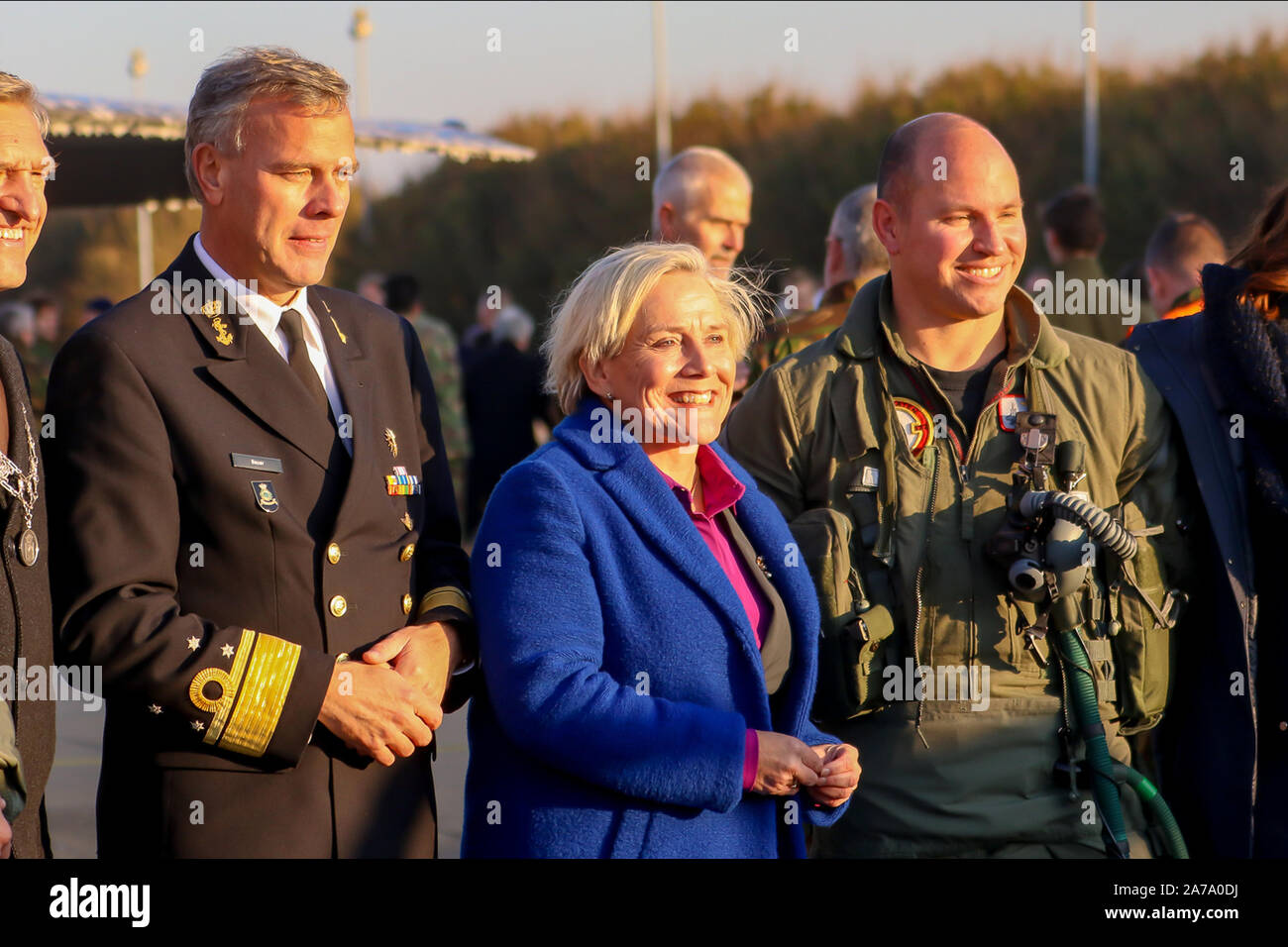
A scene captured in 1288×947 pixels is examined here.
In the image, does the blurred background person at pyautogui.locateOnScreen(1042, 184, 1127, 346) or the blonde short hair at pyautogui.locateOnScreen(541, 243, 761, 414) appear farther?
the blurred background person at pyautogui.locateOnScreen(1042, 184, 1127, 346)

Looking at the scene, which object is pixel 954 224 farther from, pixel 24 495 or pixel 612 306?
pixel 24 495

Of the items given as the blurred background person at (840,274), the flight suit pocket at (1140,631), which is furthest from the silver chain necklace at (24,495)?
the blurred background person at (840,274)

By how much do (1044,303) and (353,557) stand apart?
234 centimetres

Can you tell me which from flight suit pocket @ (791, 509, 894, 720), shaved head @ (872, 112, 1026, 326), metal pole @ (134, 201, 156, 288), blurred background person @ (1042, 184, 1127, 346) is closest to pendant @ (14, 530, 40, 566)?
flight suit pocket @ (791, 509, 894, 720)

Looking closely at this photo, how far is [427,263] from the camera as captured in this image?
4259cm

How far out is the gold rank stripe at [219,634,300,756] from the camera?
8.97 ft

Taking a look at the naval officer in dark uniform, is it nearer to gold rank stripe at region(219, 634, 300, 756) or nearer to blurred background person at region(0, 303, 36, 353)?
gold rank stripe at region(219, 634, 300, 756)

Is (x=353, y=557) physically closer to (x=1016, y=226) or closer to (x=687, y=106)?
(x=1016, y=226)

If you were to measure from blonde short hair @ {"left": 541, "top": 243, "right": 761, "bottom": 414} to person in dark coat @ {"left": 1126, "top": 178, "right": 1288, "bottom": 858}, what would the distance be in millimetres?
1236

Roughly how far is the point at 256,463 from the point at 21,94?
0.83 metres

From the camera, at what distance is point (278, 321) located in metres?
3.07

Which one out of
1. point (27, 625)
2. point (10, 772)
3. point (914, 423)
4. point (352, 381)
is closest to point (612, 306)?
point (352, 381)

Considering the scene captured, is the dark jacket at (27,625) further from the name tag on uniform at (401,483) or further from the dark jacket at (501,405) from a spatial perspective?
the dark jacket at (501,405)
